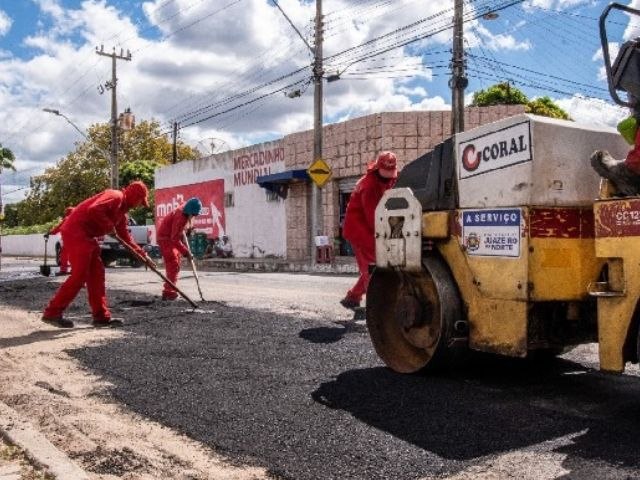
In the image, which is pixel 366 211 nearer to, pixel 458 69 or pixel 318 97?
pixel 458 69

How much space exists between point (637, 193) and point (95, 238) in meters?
5.89

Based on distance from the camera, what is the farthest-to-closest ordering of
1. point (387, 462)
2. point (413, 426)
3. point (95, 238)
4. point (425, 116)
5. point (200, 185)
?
point (200, 185), point (425, 116), point (95, 238), point (413, 426), point (387, 462)

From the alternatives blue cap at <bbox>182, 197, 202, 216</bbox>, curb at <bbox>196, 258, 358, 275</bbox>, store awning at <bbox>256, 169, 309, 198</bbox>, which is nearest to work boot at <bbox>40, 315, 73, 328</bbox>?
blue cap at <bbox>182, 197, 202, 216</bbox>

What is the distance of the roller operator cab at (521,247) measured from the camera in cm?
372

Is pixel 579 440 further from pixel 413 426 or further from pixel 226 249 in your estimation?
pixel 226 249

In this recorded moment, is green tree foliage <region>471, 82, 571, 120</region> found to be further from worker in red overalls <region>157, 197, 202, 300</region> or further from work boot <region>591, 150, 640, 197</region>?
work boot <region>591, 150, 640, 197</region>

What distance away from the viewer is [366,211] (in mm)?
7664

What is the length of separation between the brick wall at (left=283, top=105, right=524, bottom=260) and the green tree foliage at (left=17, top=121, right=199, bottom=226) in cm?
2474

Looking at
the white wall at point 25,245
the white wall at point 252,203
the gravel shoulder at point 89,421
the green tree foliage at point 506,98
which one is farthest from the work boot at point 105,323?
the white wall at point 25,245

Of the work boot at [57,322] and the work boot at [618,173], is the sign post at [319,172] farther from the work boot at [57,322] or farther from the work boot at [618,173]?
the work boot at [618,173]

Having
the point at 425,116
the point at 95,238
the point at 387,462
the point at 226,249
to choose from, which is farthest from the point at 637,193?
the point at 226,249

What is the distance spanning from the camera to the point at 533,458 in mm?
3354

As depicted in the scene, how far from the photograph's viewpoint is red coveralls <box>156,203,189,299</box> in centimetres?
1055

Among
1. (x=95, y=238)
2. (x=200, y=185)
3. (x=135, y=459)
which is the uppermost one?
(x=200, y=185)
